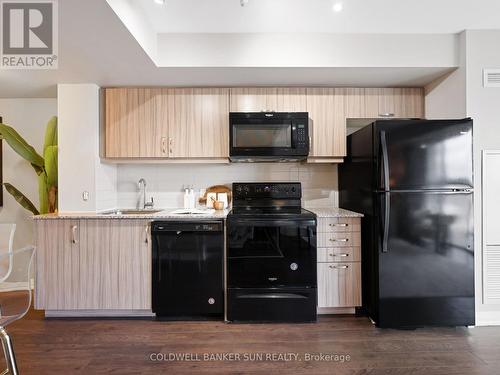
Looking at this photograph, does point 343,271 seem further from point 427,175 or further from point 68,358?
point 68,358

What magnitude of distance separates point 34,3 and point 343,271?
9.76 ft

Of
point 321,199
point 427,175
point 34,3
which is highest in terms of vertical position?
point 34,3

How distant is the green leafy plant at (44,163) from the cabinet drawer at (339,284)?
2.72 metres

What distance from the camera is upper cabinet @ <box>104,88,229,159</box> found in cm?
291

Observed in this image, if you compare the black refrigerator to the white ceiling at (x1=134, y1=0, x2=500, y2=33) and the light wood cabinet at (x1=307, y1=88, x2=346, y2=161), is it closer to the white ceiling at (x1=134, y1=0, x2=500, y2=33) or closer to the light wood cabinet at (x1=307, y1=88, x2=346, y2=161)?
the light wood cabinet at (x1=307, y1=88, x2=346, y2=161)

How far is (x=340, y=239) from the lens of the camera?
261 centimetres

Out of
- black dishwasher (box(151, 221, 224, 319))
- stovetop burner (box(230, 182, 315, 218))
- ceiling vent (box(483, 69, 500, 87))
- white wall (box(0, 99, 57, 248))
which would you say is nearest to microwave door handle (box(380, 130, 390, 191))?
stovetop burner (box(230, 182, 315, 218))

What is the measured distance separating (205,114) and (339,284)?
2.03 meters

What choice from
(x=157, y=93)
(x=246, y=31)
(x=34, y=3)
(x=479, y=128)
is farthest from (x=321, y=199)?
(x=34, y=3)

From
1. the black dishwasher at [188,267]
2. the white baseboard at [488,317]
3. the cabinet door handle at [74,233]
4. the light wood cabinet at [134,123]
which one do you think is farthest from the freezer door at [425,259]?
the cabinet door handle at [74,233]

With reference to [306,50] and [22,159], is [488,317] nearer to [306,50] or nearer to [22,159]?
[306,50]

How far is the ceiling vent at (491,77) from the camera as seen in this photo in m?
2.47

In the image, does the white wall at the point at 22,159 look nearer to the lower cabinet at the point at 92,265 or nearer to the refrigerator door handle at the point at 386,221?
the lower cabinet at the point at 92,265

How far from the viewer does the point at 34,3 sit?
6.02 feet
